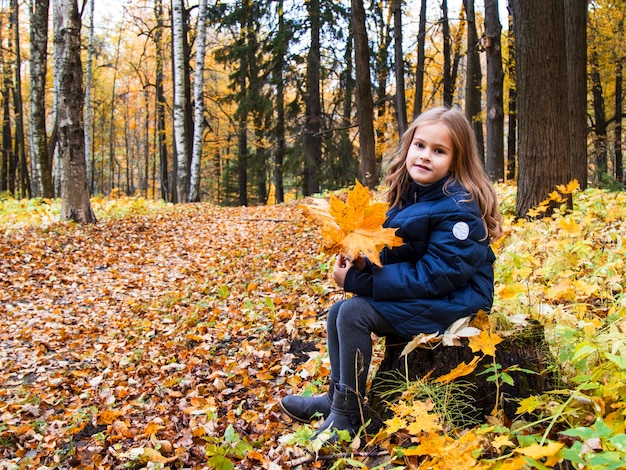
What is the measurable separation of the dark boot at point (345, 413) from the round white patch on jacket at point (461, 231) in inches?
35.5

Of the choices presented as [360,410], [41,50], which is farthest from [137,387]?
[41,50]

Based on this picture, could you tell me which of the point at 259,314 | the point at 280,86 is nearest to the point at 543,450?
the point at 259,314

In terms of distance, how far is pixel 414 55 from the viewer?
55.4 feet

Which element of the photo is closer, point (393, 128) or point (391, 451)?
point (391, 451)

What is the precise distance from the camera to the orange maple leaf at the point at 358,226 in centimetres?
203

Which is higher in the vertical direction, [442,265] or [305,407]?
[442,265]

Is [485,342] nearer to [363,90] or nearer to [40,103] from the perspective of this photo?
[363,90]

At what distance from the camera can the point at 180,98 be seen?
13820mm

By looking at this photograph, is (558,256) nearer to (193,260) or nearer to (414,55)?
(193,260)

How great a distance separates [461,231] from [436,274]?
9.3 inches

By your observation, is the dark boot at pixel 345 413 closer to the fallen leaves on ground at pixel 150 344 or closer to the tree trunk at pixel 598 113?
the fallen leaves on ground at pixel 150 344

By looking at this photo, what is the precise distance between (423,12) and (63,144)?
9.77 metres

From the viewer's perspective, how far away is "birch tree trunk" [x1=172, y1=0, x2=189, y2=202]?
13.1 m

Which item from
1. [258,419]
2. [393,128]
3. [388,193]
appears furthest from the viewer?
[393,128]
